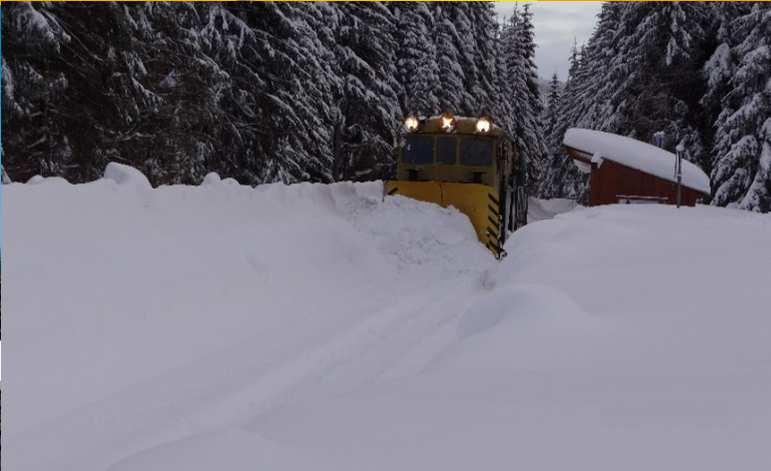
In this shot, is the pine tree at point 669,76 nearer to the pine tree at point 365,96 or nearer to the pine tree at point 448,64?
the pine tree at point 448,64

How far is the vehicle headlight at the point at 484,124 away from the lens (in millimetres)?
14562

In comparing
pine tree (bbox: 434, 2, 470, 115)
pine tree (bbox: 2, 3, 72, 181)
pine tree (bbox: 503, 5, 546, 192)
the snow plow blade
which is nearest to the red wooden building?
the snow plow blade

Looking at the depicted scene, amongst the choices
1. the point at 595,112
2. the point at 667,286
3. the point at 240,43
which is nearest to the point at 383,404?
the point at 667,286

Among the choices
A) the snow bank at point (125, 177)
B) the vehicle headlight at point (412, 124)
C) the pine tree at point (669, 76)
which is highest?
the pine tree at point (669, 76)

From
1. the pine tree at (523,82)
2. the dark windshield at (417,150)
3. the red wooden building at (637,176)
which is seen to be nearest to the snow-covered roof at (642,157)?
the red wooden building at (637,176)

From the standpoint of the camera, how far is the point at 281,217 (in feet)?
39.4

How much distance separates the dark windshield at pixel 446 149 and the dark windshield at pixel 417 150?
207mm

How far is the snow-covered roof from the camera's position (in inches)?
843

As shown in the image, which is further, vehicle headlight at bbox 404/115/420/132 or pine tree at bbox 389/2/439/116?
pine tree at bbox 389/2/439/116

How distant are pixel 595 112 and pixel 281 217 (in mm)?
33589

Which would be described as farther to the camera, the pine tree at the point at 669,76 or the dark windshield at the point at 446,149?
the pine tree at the point at 669,76

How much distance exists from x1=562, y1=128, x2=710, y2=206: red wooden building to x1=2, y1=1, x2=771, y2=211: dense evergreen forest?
2.82 meters

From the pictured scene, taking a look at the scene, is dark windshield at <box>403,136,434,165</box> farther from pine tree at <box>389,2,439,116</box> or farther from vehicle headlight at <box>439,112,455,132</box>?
pine tree at <box>389,2,439,116</box>

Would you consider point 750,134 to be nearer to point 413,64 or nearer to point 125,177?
point 413,64
